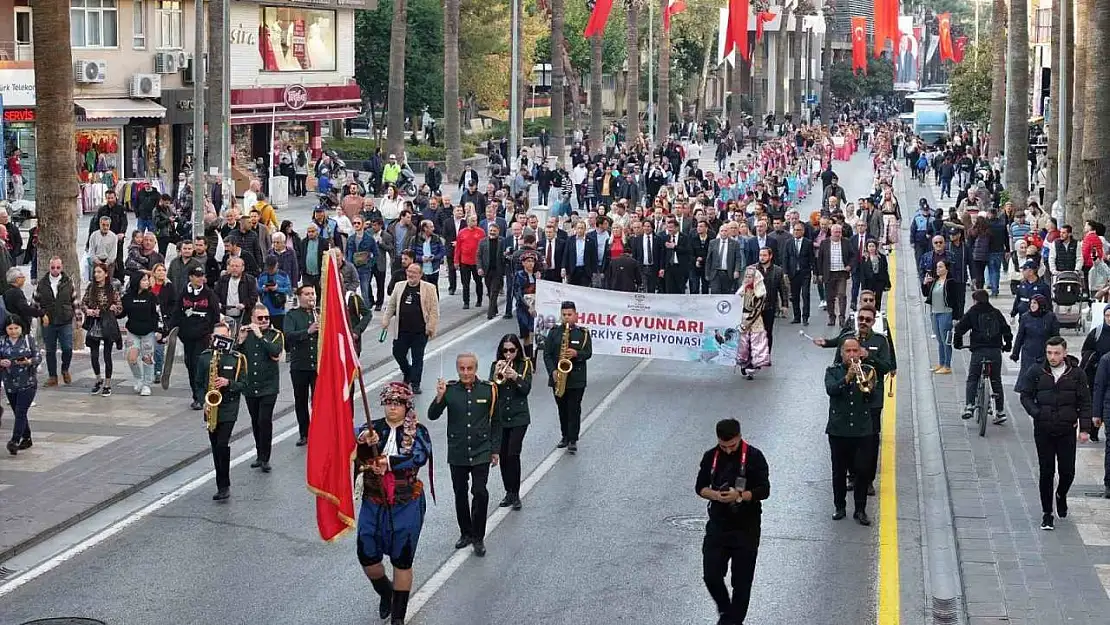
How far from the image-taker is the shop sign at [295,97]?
193ft

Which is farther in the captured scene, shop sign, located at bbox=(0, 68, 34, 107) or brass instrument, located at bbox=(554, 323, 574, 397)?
shop sign, located at bbox=(0, 68, 34, 107)

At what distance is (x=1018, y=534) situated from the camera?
14.6 meters

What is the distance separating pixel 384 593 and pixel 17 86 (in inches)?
1443

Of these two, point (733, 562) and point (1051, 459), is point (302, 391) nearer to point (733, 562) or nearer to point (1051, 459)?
point (1051, 459)

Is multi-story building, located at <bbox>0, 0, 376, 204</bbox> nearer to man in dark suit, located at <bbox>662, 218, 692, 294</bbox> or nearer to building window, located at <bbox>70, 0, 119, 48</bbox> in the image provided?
building window, located at <bbox>70, 0, 119, 48</bbox>

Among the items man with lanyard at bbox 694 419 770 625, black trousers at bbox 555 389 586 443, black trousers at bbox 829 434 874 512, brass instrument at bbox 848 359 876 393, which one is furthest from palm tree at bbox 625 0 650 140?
man with lanyard at bbox 694 419 770 625

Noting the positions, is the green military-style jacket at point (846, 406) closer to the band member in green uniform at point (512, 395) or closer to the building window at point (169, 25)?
the band member in green uniform at point (512, 395)

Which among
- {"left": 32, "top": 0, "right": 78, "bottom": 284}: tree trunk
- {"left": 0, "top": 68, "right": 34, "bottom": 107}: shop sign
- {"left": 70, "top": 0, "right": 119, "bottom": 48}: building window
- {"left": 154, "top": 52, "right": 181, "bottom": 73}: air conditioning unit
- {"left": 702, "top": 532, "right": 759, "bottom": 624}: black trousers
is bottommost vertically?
{"left": 702, "top": 532, "right": 759, "bottom": 624}: black trousers

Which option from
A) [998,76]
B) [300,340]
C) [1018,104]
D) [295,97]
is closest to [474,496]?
[300,340]

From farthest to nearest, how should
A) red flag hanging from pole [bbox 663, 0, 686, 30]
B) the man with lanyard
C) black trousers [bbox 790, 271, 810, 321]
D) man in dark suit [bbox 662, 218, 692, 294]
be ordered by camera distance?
red flag hanging from pole [bbox 663, 0, 686, 30]
man in dark suit [bbox 662, 218, 692, 294]
black trousers [bbox 790, 271, 810, 321]
the man with lanyard

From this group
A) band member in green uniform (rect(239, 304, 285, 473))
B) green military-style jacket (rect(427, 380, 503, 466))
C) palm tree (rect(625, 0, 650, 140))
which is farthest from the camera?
palm tree (rect(625, 0, 650, 140))

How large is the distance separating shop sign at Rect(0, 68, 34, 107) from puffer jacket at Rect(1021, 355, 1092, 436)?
116 feet

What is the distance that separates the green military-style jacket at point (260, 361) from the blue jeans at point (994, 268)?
18252mm

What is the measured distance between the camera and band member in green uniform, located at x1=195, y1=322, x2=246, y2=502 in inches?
614
